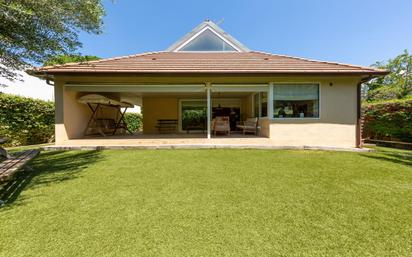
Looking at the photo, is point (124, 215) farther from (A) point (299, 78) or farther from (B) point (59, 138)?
(A) point (299, 78)

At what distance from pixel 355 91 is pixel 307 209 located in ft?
28.3

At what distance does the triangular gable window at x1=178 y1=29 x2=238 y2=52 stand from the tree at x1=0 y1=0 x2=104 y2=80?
26.4 feet

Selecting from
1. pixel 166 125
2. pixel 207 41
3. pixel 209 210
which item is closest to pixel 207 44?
pixel 207 41

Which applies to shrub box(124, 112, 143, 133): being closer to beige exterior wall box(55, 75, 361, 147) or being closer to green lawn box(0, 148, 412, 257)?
beige exterior wall box(55, 75, 361, 147)

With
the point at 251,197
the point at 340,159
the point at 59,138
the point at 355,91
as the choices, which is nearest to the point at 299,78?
the point at 355,91

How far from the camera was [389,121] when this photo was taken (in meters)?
11.7

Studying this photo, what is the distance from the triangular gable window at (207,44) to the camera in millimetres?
13336

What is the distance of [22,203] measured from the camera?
336 cm

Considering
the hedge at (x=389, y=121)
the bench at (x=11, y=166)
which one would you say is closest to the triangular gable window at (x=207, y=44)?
the hedge at (x=389, y=121)

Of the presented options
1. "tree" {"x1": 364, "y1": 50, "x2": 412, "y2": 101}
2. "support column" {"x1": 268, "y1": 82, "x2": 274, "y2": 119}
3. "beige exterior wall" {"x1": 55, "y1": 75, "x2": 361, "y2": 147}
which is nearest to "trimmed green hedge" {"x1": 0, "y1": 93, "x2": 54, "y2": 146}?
"beige exterior wall" {"x1": 55, "y1": 75, "x2": 361, "y2": 147}

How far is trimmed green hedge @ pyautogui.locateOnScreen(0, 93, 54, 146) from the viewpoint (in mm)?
10138

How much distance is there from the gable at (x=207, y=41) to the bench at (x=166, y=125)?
468 centimetres

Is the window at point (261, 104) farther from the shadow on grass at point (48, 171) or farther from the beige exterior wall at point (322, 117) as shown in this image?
the shadow on grass at point (48, 171)

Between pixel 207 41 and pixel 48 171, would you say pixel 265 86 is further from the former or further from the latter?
pixel 48 171
